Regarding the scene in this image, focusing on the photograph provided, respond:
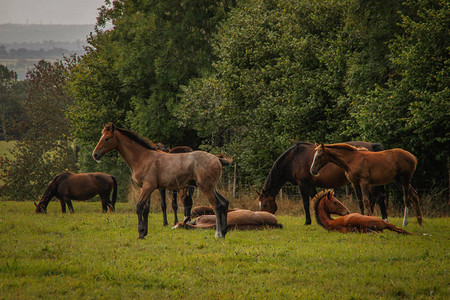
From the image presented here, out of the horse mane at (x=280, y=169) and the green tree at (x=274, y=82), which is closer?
the horse mane at (x=280, y=169)

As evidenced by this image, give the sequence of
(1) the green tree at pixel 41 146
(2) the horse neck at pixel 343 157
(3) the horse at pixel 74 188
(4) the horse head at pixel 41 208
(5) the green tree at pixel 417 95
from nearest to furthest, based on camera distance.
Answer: (2) the horse neck at pixel 343 157, (5) the green tree at pixel 417 95, (4) the horse head at pixel 41 208, (3) the horse at pixel 74 188, (1) the green tree at pixel 41 146

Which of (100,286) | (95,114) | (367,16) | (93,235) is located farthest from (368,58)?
(95,114)

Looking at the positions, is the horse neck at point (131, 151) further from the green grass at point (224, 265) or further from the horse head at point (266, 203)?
the horse head at point (266, 203)

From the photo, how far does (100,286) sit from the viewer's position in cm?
659

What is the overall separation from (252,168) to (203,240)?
1445 centimetres

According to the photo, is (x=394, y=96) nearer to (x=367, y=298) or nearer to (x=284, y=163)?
(x=284, y=163)

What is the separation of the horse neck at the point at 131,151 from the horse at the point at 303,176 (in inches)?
196

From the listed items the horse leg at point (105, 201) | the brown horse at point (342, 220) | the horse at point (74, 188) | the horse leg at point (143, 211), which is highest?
the horse leg at point (143, 211)

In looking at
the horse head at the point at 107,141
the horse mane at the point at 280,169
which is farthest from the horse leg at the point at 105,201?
the horse head at the point at 107,141

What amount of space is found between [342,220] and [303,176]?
2.86m

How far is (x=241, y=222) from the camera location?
1253 cm

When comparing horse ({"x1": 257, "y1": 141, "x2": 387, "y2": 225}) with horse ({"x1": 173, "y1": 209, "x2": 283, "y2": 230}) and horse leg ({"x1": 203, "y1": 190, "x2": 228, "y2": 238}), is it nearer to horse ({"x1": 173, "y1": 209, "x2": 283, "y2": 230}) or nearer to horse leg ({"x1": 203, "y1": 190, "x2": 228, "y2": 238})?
horse ({"x1": 173, "y1": 209, "x2": 283, "y2": 230})

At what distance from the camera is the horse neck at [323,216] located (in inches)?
472

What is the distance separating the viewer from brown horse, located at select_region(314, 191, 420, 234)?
1091 centimetres
